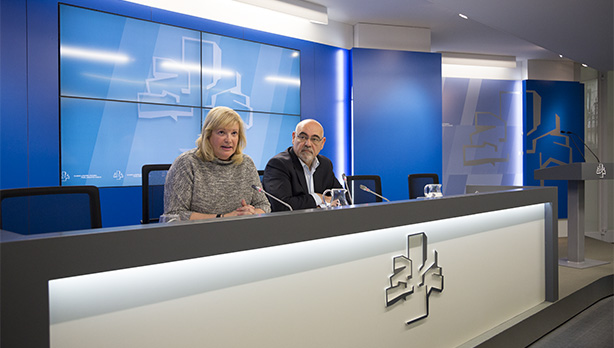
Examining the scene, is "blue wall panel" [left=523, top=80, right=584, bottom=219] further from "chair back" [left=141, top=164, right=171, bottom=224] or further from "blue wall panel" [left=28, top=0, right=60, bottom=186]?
"blue wall panel" [left=28, top=0, right=60, bottom=186]

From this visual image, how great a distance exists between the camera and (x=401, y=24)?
5.29 m

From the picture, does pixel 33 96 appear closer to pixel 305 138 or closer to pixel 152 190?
pixel 152 190

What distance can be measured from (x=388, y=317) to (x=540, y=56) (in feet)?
20.7

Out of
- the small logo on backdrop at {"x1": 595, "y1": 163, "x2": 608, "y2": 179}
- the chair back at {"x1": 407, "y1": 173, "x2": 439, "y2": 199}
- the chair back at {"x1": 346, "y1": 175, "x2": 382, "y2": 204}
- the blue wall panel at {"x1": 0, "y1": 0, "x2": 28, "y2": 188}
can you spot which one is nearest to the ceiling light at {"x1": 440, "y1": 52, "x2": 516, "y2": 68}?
the small logo on backdrop at {"x1": 595, "y1": 163, "x2": 608, "y2": 179}

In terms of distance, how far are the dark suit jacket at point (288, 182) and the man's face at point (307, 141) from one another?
5cm

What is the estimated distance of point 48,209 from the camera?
1781 mm

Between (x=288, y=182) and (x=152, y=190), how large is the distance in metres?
0.80

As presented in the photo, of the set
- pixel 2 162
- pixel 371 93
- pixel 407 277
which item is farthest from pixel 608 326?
pixel 2 162

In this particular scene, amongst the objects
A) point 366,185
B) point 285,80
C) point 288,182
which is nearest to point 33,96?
point 288,182

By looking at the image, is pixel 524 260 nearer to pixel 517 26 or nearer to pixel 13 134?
pixel 517 26

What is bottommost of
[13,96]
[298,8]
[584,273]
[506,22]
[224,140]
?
[584,273]

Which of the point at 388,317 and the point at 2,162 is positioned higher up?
the point at 2,162

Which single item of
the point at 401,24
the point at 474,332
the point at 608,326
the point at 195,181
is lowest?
the point at 608,326

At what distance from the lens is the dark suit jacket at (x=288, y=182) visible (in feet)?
8.44
